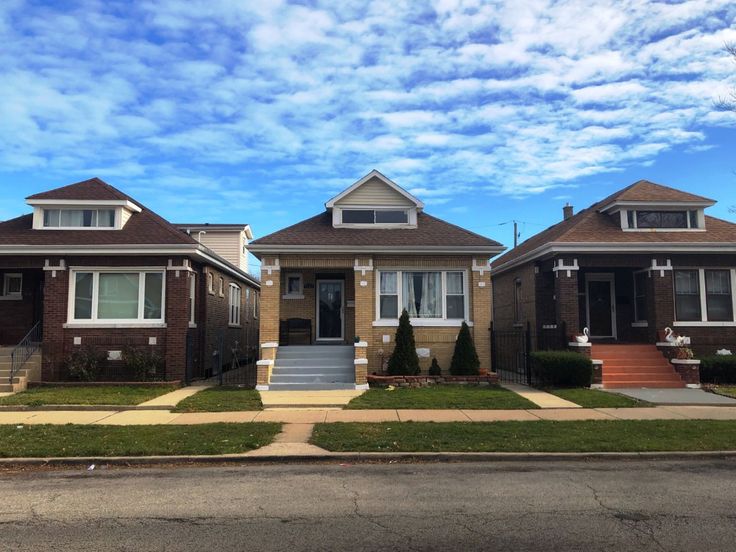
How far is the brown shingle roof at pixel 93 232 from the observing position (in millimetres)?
16406

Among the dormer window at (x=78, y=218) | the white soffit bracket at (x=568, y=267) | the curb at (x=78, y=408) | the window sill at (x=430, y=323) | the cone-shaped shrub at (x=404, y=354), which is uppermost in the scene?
the dormer window at (x=78, y=218)

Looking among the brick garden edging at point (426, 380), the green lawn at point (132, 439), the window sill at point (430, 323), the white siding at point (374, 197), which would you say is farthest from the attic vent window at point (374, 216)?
the green lawn at point (132, 439)

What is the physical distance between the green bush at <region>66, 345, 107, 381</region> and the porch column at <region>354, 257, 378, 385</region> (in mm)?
7292

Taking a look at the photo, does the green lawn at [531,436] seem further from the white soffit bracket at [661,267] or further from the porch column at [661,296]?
the white soffit bracket at [661,267]

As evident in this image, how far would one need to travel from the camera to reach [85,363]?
15703mm

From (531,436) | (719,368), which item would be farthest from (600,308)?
(531,436)

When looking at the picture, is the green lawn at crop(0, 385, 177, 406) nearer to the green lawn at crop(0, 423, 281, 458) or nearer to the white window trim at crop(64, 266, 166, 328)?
the white window trim at crop(64, 266, 166, 328)

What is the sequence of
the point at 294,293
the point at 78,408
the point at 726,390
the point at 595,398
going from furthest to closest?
the point at 294,293
the point at 726,390
the point at 595,398
the point at 78,408

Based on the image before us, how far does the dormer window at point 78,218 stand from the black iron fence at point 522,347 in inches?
477

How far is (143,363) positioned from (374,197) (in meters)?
8.66

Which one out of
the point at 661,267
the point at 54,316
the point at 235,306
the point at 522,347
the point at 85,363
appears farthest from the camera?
the point at 235,306

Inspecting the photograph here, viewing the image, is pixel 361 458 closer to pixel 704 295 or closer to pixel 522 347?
pixel 522 347

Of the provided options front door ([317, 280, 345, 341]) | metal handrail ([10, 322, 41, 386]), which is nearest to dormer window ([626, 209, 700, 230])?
front door ([317, 280, 345, 341])

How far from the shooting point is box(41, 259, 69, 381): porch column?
1590 centimetres
